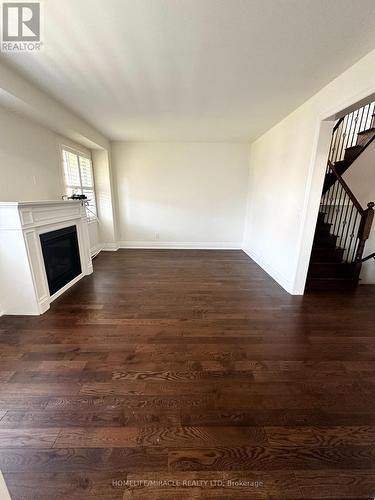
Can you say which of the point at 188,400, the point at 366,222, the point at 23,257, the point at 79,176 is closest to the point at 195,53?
the point at 23,257

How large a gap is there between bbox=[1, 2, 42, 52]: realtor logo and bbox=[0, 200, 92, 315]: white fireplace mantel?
134 centimetres

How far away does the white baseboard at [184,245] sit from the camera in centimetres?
537

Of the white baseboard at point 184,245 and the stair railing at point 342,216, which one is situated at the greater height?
the stair railing at point 342,216

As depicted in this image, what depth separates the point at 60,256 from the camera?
3008 millimetres

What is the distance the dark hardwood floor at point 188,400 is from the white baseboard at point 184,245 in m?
2.78

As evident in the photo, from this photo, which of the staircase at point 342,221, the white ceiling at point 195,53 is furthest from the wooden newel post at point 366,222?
the white ceiling at point 195,53

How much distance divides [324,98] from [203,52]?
153cm

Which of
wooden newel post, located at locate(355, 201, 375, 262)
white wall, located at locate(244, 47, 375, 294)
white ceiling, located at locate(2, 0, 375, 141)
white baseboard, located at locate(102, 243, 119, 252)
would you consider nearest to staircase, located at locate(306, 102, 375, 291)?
wooden newel post, located at locate(355, 201, 375, 262)

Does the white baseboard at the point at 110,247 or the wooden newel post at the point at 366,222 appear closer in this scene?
the wooden newel post at the point at 366,222

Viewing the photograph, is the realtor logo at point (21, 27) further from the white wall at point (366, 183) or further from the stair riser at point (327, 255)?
the white wall at point (366, 183)

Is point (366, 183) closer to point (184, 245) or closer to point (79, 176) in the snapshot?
point (184, 245)

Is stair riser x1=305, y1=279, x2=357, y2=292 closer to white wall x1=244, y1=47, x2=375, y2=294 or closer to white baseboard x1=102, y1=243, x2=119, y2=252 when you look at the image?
white wall x1=244, y1=47, x2=375, y2=294

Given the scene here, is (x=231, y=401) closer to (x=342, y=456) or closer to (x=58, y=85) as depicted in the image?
(x=342, y=456)

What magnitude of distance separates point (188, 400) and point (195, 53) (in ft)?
9.22
